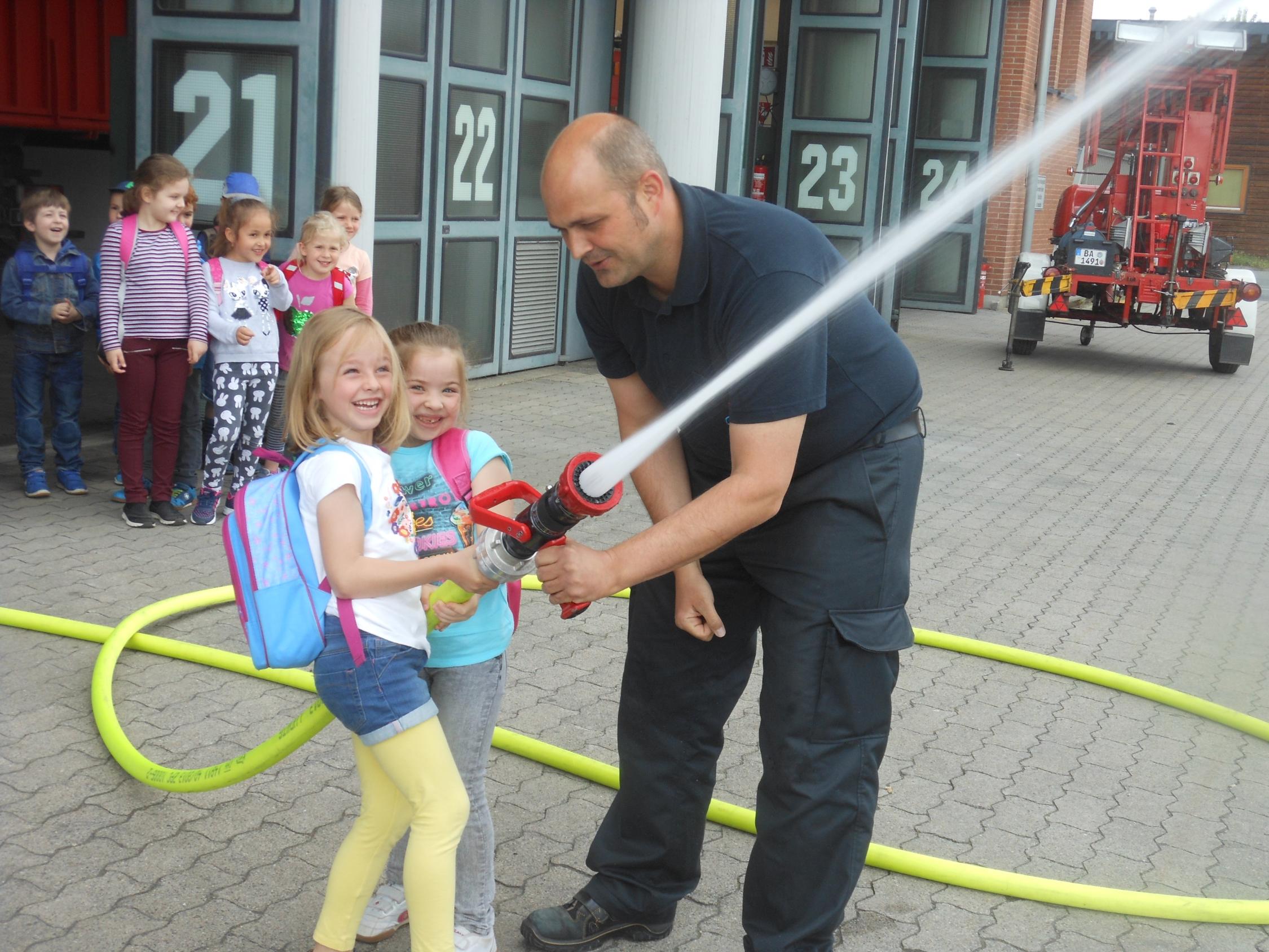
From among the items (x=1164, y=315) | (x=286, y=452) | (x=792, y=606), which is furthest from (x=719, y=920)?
(x=1164, y=315)

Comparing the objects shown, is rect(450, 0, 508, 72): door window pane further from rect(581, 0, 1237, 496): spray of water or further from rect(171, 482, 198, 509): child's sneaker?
rect(581, 0, 1237, 496): spray of water

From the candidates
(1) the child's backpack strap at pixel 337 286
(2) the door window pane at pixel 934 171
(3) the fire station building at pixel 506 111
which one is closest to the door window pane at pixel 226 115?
(3) the fire station building at pixel 506 111

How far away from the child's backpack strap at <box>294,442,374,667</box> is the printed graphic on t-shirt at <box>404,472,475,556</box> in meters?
0.28

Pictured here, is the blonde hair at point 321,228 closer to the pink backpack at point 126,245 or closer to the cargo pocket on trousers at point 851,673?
the pink backpack at point 126,245

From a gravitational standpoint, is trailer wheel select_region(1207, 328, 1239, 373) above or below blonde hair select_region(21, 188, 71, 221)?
below

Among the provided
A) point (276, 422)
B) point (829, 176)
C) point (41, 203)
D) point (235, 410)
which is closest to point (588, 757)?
point (235, 410)

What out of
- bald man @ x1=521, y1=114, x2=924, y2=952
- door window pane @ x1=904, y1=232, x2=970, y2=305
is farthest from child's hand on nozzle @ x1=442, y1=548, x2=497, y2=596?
door window pane @ x1=904, y1=232, x2=970, y2=305

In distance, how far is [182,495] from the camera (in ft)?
22.6

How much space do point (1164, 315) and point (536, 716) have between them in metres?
12.2

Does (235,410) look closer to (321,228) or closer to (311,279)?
(311,279)

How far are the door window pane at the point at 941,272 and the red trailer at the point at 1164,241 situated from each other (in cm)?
422

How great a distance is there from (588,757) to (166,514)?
332cm

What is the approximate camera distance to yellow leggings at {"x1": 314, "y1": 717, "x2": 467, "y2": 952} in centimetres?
274

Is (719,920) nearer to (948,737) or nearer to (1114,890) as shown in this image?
(1114,890)
